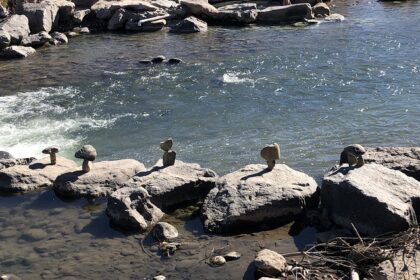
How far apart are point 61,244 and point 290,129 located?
27.3 feet

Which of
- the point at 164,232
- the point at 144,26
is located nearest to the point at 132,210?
the point at 164,232

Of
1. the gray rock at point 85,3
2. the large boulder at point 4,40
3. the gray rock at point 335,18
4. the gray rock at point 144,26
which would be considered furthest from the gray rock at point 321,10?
the large boulder at point 4,40

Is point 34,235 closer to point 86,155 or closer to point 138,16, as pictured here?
point 86,155

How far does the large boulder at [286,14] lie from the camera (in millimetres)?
32531

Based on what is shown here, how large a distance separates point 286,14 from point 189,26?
5.20 meters

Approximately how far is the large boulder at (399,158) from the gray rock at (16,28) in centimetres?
2082

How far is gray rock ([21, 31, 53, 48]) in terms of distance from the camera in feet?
97.5

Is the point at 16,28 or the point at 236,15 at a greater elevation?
the point at 236,15

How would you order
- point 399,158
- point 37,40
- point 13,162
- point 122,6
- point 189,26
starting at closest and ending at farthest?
point 399,158 → point 13,162 → point 37,40 → point 189,26 → point 122,6

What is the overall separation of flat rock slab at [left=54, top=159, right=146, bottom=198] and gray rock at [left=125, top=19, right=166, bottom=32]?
1934 centimetres

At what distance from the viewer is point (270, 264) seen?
10164 millimetres

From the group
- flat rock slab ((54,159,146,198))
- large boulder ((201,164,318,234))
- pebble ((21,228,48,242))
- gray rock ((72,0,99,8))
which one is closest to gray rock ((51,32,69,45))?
gray rock ((72,0,99,8))

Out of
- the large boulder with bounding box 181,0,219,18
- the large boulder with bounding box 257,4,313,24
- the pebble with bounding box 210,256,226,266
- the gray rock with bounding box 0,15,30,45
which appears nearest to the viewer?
the pebble with bounding box 210,256,226,266

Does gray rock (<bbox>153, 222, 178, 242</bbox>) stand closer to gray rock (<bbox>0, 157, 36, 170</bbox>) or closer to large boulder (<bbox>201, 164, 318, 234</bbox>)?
large boulder (<bbox>201, 164, 318, 234</bbox>)
